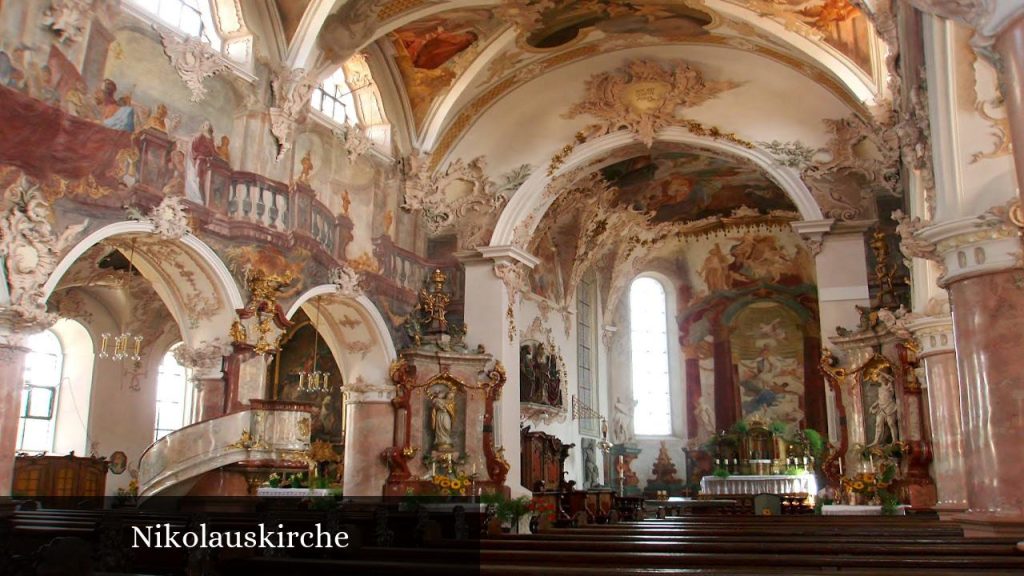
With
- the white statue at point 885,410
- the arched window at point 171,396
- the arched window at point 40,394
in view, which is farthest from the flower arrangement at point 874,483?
the arched window at point 40,394

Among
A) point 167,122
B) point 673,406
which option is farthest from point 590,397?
point 167,122

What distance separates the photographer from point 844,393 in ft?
56.0

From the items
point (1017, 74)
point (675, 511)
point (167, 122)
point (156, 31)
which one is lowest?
point (675, 511)

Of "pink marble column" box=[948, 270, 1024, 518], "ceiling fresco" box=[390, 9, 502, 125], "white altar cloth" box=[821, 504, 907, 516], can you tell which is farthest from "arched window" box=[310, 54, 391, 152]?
"pink marble column" box=[948, 270, 1024, 518]

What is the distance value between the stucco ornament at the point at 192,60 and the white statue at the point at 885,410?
12.4m

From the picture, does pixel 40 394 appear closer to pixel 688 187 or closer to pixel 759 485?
pixel 688 187

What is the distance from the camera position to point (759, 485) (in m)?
22.7

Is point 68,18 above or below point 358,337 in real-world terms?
above

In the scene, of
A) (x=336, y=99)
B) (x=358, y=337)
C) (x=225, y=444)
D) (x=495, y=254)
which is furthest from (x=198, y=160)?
(x=495, y=254)

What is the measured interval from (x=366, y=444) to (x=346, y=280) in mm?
3375

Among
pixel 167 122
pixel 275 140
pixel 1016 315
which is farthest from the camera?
pixel 275 140

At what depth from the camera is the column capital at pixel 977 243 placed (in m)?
7.36

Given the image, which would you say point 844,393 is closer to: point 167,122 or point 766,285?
point 766,285

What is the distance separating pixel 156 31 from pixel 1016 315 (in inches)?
443
